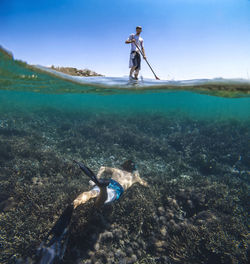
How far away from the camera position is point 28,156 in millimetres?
9047

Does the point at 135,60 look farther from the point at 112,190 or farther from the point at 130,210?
the point at 130,210

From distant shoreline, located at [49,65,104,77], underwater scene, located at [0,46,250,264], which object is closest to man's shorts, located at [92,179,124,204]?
underwater scene, located at [0,46,250,264]

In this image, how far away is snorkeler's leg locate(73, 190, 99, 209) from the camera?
3752mm

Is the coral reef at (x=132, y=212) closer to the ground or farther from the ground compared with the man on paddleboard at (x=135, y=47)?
closer to the ground

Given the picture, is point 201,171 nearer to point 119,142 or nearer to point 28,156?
point 119,142

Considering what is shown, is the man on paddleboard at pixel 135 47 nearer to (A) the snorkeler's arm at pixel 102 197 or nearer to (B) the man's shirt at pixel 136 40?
(B) the man's shirt at pixel 136 40

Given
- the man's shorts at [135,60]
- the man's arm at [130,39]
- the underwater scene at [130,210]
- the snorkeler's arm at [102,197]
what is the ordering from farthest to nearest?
the man's shorts at [135,60]
the man's arm at [130,39]
the underwater scene at [130,210]
the snorkeler's arm at [102,197]

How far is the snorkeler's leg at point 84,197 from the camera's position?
12.3ft

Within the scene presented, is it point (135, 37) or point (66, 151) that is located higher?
point (135, 37)

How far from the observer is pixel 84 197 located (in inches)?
161

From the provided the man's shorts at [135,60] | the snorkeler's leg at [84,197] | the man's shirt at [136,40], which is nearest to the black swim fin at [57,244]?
the snorkeler's leg at [84,197]

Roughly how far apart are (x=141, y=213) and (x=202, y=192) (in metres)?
3.06

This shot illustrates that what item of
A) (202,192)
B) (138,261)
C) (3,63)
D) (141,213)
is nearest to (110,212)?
(141,213)

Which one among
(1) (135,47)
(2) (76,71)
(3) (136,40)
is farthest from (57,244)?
(2) (76,71)
